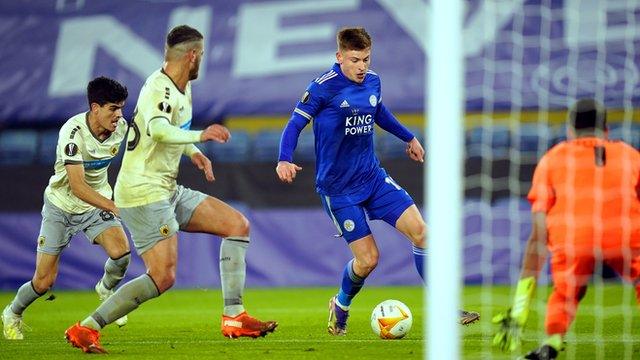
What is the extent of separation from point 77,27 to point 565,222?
1043 cm

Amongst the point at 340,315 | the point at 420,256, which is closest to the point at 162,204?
the point at 340,315

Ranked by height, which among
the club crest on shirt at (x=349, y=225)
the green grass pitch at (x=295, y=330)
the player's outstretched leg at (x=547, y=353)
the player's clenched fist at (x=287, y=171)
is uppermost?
the player's clenched fist at (x=287, y=171)

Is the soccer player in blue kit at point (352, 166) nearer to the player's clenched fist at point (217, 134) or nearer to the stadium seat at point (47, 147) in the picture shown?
the player's clenched fist at point (217, 134)

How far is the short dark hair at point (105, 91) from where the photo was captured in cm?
819

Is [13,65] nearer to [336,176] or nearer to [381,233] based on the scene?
[381,233]

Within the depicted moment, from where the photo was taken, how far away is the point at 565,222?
6.01 meters

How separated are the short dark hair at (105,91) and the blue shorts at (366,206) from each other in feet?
5.61

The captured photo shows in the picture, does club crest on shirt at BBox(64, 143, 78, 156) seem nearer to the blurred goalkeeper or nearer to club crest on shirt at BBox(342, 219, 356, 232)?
club crest on shirt at BBox(342, 219, 356, 232)

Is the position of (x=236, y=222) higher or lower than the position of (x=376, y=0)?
lower

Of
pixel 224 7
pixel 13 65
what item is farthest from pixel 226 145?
pixel 13 65

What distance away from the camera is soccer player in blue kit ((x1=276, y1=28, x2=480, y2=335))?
26.7ft

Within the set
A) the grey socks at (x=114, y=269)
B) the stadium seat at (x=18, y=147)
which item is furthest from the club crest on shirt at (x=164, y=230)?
the stadium seat at (x=18, y=147)

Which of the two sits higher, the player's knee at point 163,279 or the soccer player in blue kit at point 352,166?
the soccer player in blue kit at point 352,166

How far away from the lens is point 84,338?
23.7ft
